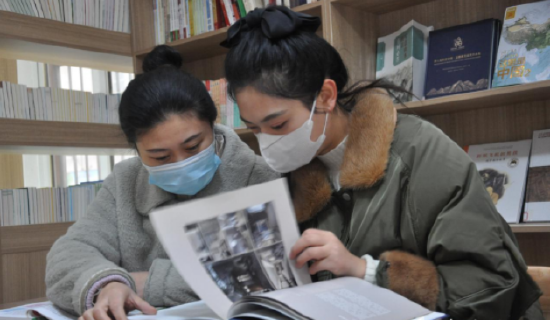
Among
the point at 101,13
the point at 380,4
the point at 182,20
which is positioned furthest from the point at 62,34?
the point at 380,4

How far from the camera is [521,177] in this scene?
1.94 meters

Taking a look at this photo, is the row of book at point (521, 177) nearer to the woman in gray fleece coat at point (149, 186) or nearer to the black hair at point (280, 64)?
the woman in gray fleece coat at point (149, 186)

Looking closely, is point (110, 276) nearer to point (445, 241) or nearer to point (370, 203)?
point (370, 203)

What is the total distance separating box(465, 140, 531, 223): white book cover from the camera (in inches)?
75.9

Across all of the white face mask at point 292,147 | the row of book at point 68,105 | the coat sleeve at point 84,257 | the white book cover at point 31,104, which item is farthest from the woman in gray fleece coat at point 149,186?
the white book cover at point 31,104

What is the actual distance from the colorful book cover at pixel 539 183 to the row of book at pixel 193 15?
1196mm

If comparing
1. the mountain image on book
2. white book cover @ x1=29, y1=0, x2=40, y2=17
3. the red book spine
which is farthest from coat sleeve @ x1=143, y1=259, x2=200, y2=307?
white book cover @ x1=29, y1=0, x2=40, y2=17

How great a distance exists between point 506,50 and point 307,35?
111cm

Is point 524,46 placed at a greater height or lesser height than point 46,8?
lesser

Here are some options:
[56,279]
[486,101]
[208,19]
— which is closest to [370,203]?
[56,279]

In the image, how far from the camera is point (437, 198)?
959mm

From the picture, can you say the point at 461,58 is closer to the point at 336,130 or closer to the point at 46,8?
the point at 336,130

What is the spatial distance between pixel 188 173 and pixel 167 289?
265 mm

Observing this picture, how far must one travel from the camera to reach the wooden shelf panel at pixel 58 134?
244cm
